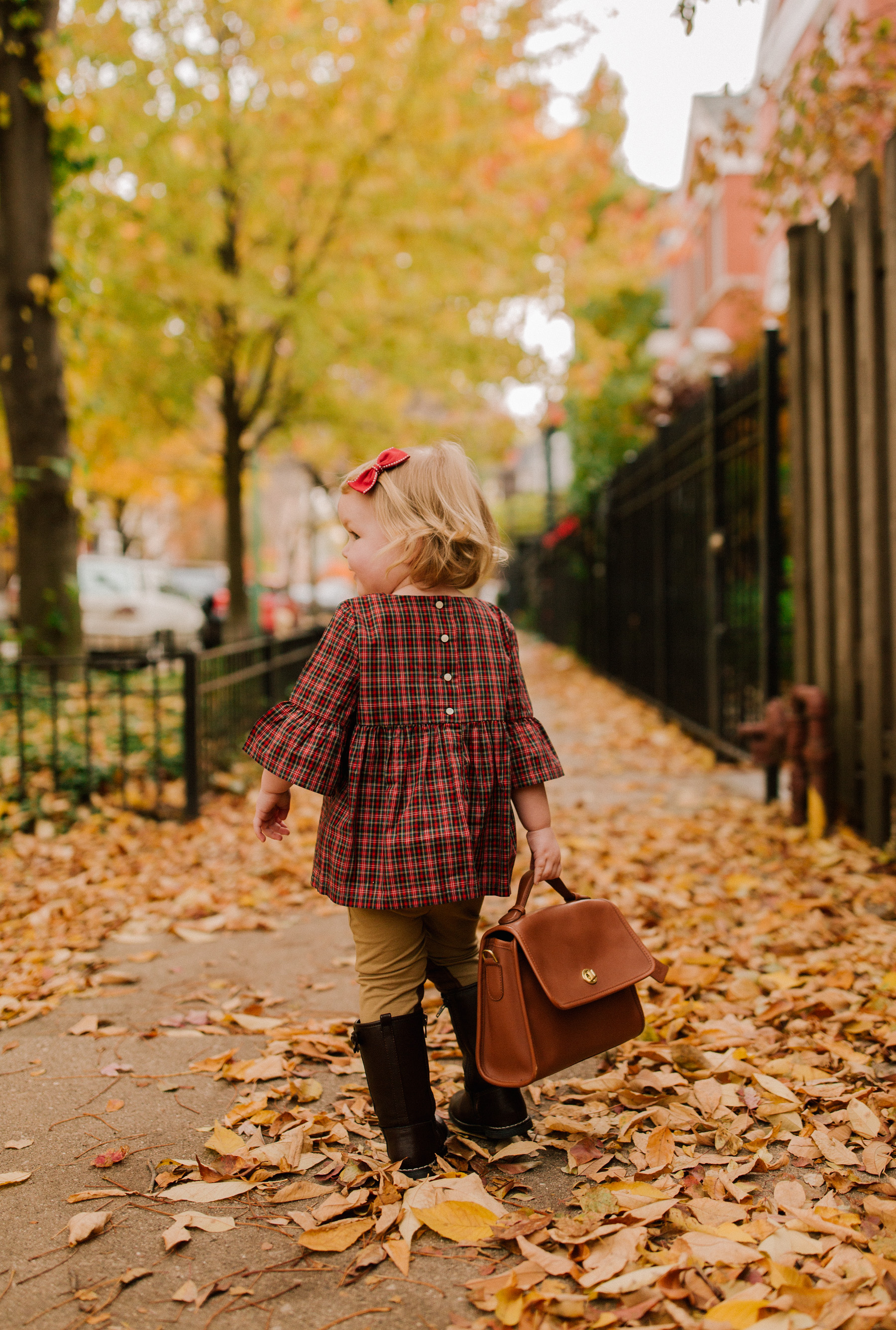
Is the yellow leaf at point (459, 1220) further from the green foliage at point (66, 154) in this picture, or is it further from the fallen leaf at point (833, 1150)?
the green foliage at point (66, 154)

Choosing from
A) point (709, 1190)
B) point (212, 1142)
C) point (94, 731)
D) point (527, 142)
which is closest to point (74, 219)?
point (94, 731)

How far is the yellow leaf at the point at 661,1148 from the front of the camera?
7.26 ft

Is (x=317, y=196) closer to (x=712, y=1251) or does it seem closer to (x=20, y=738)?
(x=20, y=738)

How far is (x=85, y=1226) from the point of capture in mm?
1999

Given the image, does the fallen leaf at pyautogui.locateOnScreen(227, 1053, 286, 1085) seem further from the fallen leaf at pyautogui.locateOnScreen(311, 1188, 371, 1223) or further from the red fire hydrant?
the red fire hydrant

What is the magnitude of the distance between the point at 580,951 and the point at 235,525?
11722 millimetres

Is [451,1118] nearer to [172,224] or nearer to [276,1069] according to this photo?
[276,1069]

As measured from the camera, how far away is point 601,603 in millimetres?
12500

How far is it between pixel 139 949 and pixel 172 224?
8127 millimetres

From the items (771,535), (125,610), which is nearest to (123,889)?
(771,535)

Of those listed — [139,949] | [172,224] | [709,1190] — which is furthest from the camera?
[172,224]

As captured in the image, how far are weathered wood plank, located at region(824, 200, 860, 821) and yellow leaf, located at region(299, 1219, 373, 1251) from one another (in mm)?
3178

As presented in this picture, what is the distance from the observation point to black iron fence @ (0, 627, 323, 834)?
216 inches

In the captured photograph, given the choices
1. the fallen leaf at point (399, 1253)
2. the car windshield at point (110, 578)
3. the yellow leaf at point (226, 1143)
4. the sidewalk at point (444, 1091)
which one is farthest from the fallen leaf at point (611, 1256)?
the car windshield at point (110, 578)
